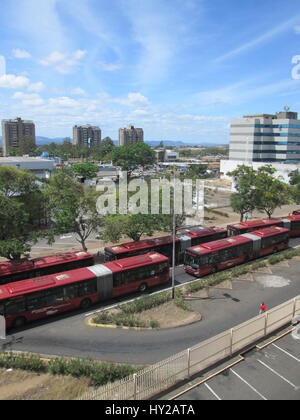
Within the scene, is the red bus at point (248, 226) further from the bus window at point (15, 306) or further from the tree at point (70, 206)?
the bus window at point (15, 306)

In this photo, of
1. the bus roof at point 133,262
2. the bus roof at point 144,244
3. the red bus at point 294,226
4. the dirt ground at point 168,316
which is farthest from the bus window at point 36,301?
the red bus at point 294,226

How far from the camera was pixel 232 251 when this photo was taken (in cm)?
2883

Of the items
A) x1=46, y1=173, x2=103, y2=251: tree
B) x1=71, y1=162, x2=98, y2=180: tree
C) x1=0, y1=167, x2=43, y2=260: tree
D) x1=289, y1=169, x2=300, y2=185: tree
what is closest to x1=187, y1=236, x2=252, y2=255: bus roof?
x1=46, y1=173, x2=103, y2=251: tree

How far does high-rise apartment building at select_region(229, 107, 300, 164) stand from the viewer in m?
101

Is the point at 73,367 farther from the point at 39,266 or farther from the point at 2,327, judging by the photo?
the point at 39,266

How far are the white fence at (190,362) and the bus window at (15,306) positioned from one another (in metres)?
9.39

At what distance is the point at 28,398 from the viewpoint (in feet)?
40.0

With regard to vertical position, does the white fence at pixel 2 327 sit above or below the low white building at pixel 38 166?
below

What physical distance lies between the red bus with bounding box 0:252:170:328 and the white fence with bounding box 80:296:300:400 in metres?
9.43

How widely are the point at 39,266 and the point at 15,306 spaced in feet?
17.2

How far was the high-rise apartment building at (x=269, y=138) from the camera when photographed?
101 metres

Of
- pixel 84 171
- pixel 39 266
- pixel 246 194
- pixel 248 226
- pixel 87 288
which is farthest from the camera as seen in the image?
pixel 84 171

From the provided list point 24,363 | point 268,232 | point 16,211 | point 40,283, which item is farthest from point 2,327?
point 268,232
